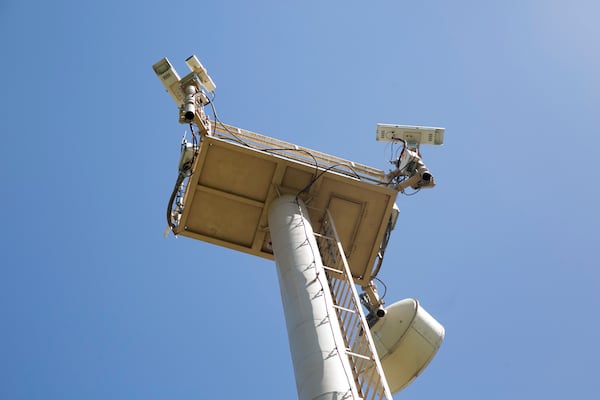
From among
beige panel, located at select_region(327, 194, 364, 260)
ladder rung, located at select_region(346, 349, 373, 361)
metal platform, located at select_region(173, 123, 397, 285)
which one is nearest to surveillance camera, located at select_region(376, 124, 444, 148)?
metal platform, located at select_region(173, 123, 397, 285)

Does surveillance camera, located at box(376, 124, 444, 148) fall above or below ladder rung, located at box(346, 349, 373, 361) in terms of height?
above

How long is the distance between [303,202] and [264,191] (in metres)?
0.99

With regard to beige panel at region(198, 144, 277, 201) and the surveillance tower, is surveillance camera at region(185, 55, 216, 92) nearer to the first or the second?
the surveillance tower

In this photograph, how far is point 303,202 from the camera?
13.8 meters

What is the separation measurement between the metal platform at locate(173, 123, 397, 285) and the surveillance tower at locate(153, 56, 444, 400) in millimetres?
24

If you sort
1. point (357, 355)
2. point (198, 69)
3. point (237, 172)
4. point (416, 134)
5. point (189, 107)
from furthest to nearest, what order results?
point (416, 134) < point (198, 69) < point (237, 172) < point (189, 107) < point (357, 355)

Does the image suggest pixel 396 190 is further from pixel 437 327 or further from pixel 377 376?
pixel 377 376

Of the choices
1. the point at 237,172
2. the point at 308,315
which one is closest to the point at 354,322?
the point at 308,315

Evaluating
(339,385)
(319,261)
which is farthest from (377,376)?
(319,261)

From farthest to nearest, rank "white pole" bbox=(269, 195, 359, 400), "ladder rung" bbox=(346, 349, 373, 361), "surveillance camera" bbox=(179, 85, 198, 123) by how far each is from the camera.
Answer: "surveillance camera" bbox=(179, 85, 198, 123), "ladder rung" bbox=(346, 349, 373, 361), "white pole" bbox=(269, 195, 359, 400)

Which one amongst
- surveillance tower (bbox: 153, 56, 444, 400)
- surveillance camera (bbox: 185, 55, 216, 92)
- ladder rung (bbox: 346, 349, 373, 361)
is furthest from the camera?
surveillance camera (bbox: 185, 55, 216, 92)

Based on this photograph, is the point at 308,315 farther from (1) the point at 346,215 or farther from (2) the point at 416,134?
(2) the point at 416,134

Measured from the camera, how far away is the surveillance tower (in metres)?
13.3

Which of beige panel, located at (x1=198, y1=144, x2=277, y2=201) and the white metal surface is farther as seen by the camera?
the white metal surface
